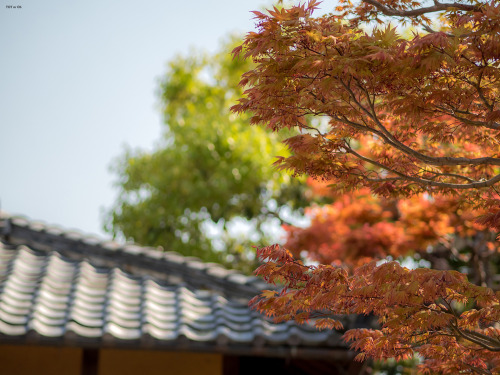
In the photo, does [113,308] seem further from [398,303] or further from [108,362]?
[398,303]

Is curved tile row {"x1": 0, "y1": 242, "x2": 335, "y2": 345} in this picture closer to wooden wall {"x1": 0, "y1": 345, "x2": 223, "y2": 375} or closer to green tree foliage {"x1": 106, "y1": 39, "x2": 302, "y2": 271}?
wooden wall {"x1": 0, "y1": 345, "x2": 223, "y2": 375}

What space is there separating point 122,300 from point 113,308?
28 centimetres

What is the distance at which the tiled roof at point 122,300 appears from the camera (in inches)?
204

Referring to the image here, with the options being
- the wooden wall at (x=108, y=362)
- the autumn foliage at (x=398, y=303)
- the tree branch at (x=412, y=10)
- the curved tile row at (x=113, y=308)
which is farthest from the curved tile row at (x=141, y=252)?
the tree branch at (x=412, y=10)

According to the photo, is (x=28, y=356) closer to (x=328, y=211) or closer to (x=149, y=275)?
(x=149, y=275)

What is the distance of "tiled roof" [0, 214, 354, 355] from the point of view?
518 cm

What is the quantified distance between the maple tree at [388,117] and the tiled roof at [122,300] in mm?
1951

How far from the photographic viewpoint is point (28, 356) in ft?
19.2

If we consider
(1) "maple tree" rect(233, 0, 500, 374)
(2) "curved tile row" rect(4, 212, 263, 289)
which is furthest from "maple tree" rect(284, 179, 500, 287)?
(1) "maple tree" rect(233, 0, 500, 374)

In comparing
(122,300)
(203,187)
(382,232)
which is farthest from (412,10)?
(203,187)

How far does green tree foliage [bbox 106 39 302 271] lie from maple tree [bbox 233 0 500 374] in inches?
412

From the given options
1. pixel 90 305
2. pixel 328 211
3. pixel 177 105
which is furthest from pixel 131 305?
pixel 177 105

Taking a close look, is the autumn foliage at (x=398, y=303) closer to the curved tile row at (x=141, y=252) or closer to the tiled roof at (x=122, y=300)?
the tiled roof at (x=122, y=300)

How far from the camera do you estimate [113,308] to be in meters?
5.68
